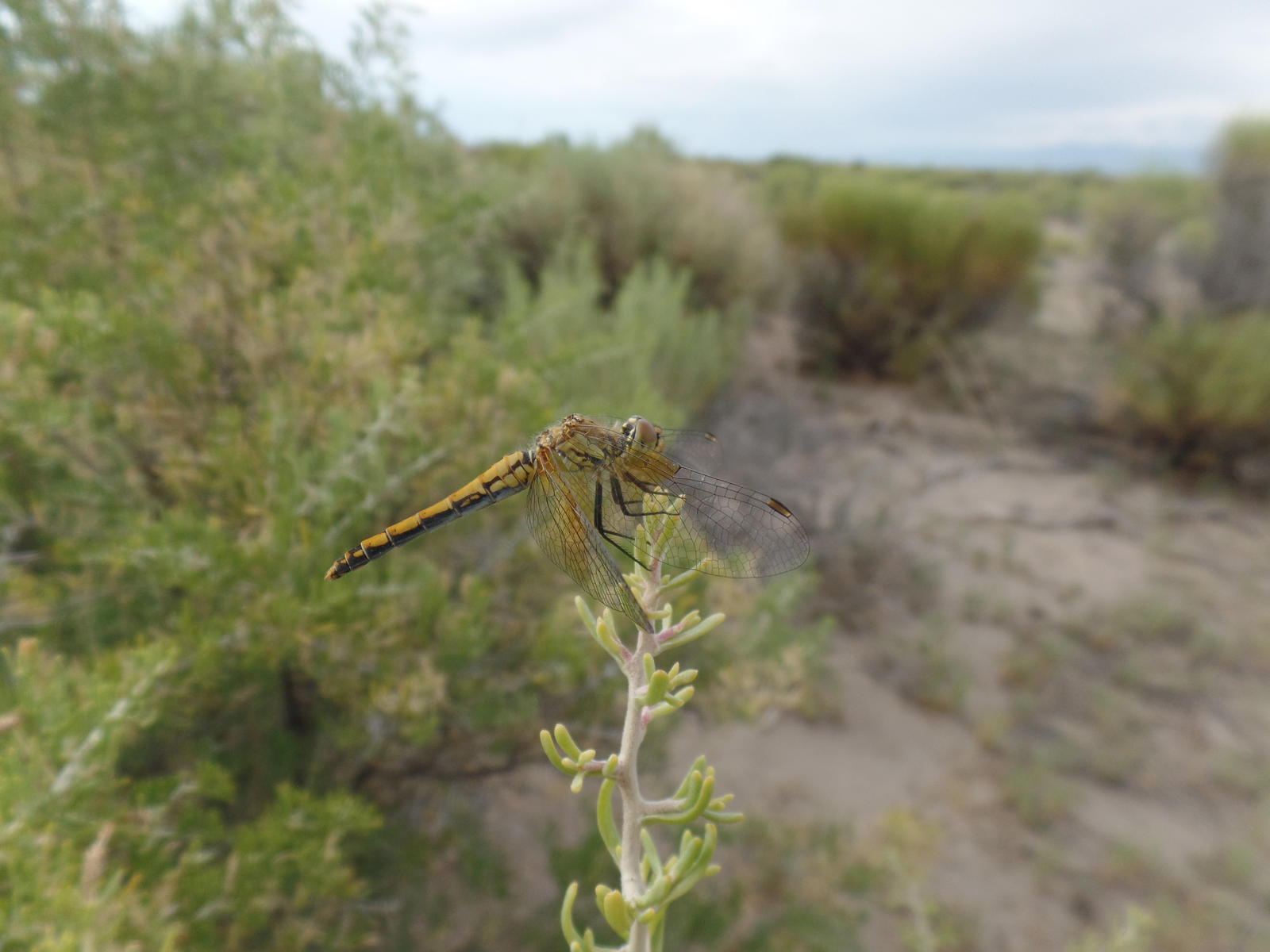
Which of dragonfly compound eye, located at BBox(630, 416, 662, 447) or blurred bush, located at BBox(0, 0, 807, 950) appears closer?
dragonfly compound eye, located at BBox(630, 416, 662, 447)

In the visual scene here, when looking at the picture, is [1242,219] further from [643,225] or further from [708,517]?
[708,517]

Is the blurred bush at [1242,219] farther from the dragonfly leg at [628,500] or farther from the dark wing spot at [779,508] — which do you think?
the dragonfly leg at [628,500]

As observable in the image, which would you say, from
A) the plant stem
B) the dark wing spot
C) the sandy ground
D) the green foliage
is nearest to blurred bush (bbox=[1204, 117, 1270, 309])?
the green foliage

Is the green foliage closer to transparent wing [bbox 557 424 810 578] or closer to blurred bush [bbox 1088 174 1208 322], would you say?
blurred bush [bbox 1088 174 1208 322]

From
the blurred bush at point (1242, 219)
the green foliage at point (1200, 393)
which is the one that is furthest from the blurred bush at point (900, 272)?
the blurred bush at point (1242, 219)

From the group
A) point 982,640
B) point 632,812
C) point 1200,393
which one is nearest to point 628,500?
point 632,812

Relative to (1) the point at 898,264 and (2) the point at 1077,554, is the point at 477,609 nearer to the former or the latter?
(2) the point at 1077,554

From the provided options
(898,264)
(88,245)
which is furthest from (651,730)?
(898,264)
